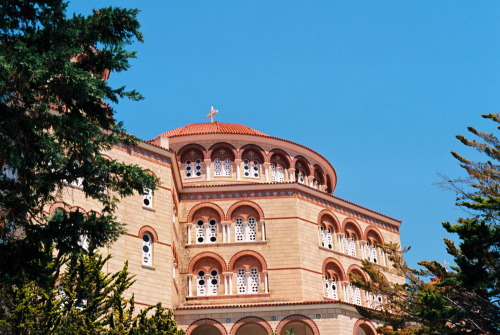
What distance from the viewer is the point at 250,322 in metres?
25.7

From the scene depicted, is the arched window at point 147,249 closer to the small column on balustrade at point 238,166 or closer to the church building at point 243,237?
the church building at point 243,237

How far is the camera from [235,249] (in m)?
28.5

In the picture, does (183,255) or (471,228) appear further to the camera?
(183,255)

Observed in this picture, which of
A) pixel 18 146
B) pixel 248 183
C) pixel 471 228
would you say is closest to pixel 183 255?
pixel 248 183

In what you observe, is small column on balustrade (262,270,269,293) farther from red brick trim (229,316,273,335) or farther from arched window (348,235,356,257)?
arched window (348,235,356,257)

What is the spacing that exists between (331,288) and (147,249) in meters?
9.00

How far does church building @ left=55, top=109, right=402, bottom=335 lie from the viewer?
25.0 metres

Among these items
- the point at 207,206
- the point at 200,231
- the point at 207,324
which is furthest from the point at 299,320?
the point at 207,206

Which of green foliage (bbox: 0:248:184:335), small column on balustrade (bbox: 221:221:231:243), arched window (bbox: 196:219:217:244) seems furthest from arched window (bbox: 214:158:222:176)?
green foliage (bbox: 0:248:184:335)

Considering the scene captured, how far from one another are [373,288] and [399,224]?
35.5 ft

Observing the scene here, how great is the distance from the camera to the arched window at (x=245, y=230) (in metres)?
28.8

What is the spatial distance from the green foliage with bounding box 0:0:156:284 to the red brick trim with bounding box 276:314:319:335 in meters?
13.4

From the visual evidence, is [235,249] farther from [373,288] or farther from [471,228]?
[471,228]

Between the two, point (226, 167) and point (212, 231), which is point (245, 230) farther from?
point (226, 167)
